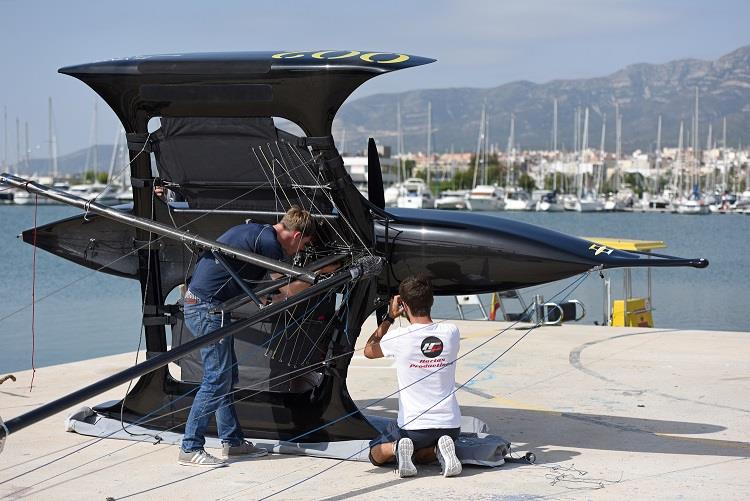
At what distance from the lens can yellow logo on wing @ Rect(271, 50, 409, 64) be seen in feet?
24.1

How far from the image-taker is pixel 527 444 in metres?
8.55

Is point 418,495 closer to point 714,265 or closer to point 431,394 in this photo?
point 431,394

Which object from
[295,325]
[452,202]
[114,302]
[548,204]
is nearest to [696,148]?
[548,204]

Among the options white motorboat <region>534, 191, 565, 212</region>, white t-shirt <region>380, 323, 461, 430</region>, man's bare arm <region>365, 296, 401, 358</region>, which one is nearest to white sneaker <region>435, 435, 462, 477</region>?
white t-shirt <region>380, 323, 461, 430</region>

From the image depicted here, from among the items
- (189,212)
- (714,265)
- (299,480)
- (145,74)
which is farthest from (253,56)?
(714,265)

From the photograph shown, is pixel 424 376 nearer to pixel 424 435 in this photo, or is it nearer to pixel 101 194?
pixel 424 435

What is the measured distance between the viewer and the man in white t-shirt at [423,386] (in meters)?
7.37

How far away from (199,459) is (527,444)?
259 centimetres

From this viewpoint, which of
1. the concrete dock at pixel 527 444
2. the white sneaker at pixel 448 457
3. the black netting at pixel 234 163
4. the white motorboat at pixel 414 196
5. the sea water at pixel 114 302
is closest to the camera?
the concrete dock at pixel 527 444

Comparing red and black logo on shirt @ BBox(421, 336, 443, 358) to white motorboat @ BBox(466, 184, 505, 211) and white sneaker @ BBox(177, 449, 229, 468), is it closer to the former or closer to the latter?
white sneaker @ BBox(177, 449, 229, 468)

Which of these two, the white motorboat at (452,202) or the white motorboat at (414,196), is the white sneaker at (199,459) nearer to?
the white motorboat at (414,196)

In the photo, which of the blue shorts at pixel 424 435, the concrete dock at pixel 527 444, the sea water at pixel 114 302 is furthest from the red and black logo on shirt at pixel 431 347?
the sea water at pixel 114 302

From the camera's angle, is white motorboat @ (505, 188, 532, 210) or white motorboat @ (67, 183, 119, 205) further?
white motorboat @ (505, 188, 532, 210)

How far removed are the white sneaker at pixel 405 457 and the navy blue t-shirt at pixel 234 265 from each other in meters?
1.62
